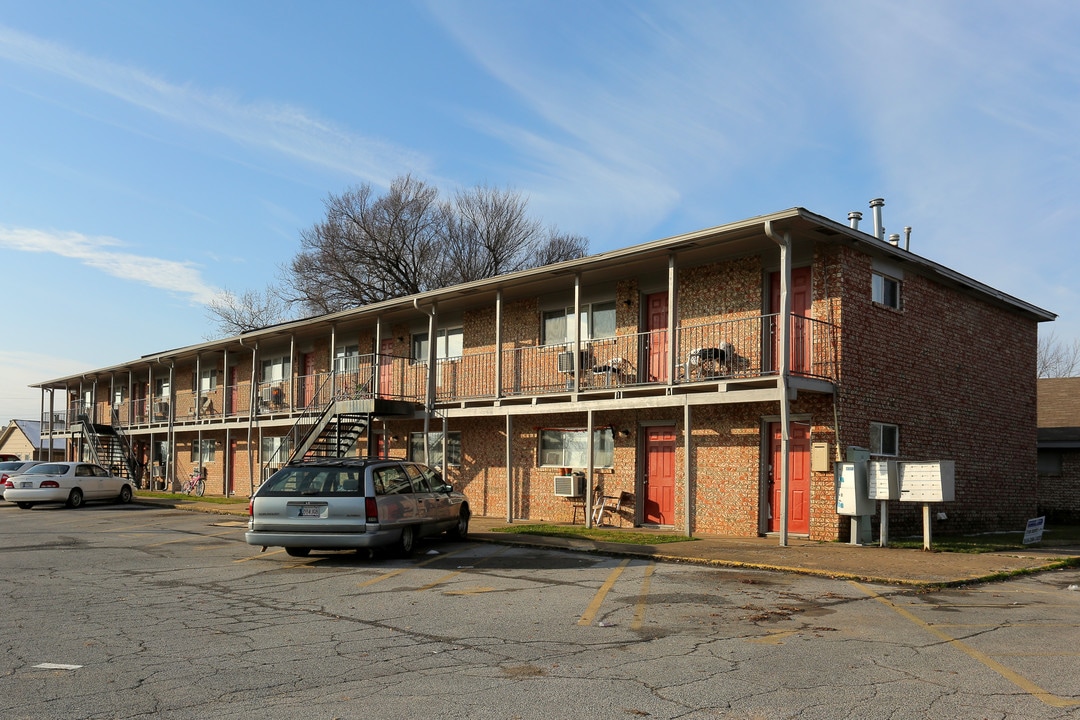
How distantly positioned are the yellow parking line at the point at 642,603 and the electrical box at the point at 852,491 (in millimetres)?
4095

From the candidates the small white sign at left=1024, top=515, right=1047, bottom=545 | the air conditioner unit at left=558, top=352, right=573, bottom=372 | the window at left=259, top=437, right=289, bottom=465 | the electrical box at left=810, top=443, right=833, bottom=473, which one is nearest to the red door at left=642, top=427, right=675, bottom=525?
the air conditioner unit at left=558, top=352, right=573, bottom=372

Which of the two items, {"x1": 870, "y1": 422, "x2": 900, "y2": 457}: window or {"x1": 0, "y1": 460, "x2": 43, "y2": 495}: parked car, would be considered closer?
{"x1": 870, "y1": 422, "x2": 900, "y2": 457}: window

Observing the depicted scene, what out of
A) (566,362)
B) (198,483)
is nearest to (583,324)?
(566,362)

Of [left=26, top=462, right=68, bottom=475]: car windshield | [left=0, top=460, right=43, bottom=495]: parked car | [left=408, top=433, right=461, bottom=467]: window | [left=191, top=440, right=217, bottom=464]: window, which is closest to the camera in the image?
[left=408, top=433, right=461, bottom=467]: window

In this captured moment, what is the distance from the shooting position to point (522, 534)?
52.7 feet

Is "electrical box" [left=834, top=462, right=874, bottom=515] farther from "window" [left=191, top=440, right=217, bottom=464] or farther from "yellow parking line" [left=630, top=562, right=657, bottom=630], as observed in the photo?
"window" [left=191, top=440, right=217, bottom=464]

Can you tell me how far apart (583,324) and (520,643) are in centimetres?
1306

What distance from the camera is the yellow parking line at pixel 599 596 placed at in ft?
27.3

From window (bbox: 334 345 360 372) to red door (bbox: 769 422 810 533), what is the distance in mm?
12207

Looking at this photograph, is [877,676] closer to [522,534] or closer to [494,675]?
[494,675]

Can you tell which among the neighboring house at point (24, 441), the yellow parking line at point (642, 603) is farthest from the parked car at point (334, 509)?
the neighboring house at point (24, 441)

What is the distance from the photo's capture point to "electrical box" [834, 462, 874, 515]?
571 inches

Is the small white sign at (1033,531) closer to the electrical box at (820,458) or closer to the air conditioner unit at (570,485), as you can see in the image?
the electrical box at (820,458)

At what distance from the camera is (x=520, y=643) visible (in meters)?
7.27
